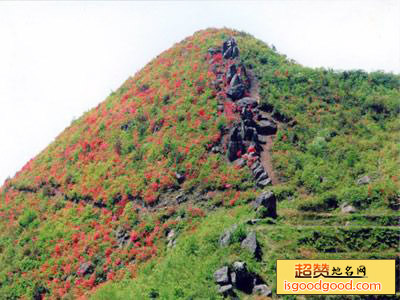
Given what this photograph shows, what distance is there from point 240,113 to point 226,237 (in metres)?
22.8

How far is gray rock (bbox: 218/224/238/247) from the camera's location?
102 ft

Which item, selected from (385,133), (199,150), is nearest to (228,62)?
(199,150)

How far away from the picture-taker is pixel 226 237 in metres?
31.6

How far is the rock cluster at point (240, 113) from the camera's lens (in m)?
44.9

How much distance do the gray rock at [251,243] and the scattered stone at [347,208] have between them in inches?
374

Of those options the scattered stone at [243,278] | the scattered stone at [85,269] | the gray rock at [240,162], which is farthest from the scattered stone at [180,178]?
the scattered stone at [243,278]

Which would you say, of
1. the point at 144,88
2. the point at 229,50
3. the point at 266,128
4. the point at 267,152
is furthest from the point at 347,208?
the point at 144,88

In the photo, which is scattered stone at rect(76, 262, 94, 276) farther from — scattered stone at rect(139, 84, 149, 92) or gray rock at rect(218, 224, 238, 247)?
scattered stone at rect(139, 84, 149, 92)

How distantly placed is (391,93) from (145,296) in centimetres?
4248

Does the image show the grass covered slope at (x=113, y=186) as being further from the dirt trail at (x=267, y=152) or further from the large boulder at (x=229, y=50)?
the large boulder at (x=229, y=50)

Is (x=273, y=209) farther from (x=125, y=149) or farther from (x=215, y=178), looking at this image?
(x=125, y=149)

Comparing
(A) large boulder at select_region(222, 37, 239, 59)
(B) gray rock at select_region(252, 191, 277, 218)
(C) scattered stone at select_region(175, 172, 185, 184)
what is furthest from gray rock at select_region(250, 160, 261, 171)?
(A) large boulder at select_region(222, 37, 239, 59)

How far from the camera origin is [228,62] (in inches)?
2479

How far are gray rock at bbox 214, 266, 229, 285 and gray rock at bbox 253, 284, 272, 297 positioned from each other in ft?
5.83
